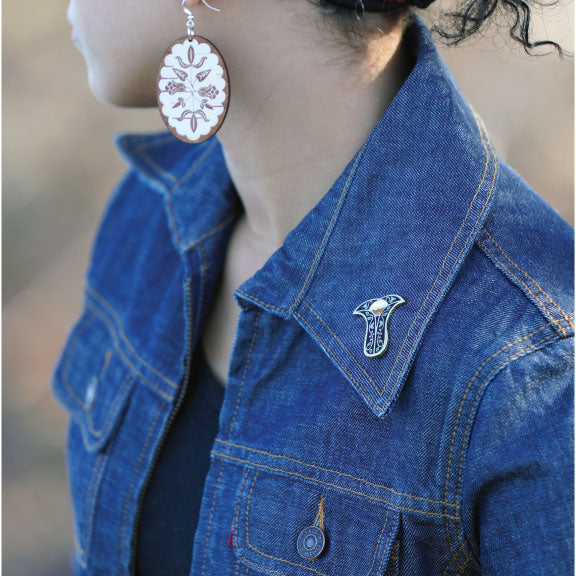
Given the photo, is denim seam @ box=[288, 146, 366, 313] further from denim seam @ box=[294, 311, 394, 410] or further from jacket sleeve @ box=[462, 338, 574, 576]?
jacket sleeve @ box=[462, 338, 574, 576]

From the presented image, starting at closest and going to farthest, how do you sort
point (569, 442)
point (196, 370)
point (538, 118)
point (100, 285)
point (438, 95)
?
point (569, 442) → point (438, 95) → point (196, 370) → point (100, 285) → point (538, 118)

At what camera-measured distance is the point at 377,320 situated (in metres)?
0.92

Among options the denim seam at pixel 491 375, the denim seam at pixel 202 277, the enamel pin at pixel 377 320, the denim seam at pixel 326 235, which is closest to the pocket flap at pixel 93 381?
the denim seam at pixel 202 277

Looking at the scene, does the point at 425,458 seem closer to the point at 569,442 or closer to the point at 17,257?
the point at 569,442

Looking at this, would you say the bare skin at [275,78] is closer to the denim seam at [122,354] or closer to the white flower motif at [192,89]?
the white flower motif at [192,89]

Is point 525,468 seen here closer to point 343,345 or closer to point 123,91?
point 343,345

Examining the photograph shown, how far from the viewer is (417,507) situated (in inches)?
34.5

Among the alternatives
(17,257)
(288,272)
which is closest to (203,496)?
(288,272)

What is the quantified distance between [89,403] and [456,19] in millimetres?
→ 943

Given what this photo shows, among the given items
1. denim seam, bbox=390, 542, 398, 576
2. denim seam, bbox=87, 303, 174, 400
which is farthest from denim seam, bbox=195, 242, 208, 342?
denim seam, bbox=390, 542, 398, 576

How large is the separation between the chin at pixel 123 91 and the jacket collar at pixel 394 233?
1.04 ft

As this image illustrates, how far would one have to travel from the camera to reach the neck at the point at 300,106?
1.03 m

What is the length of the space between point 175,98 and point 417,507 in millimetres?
628

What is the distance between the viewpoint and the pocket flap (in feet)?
4.25
